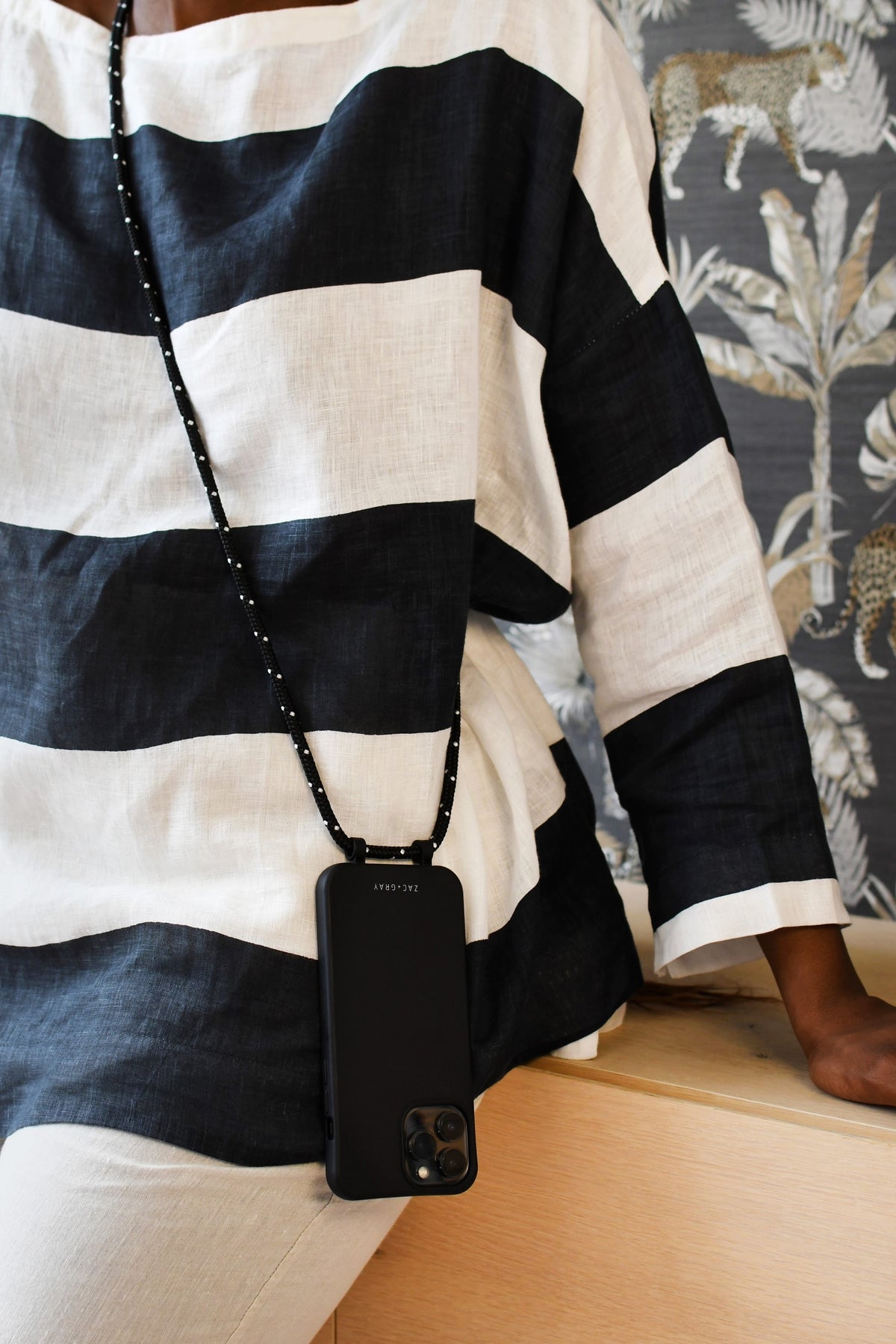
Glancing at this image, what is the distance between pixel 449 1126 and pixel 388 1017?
53mm

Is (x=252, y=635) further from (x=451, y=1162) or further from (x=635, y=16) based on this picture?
(x=635, y=16)

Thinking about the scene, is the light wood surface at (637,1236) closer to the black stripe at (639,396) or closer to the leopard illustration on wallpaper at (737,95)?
the black stripe at (639,396)

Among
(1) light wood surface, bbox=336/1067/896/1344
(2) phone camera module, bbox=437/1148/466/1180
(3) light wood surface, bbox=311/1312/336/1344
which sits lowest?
(3) light wood surface, bbox=311/1312/336/1344

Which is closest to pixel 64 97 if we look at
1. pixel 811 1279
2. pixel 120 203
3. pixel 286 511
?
pixel 120 203

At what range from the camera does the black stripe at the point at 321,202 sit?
0.55 meters

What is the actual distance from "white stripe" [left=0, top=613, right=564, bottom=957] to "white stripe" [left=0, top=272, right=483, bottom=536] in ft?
0.39

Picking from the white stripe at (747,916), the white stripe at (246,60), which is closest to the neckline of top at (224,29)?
the white stripe at (246,60)

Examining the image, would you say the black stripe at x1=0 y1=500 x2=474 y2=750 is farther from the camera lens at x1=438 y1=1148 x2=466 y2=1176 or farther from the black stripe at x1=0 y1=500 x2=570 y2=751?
the camera lens at x1=438 y1=1148 x2=466 y2=1176

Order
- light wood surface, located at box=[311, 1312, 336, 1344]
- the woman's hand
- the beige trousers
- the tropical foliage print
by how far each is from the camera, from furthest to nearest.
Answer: the tropical foliage print
light wood surface, located at box=[311, 1312, 336, 1344]
the woman's hand
the beige trousers

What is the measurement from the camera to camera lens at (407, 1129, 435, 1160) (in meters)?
0.48

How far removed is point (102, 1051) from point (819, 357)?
3.04 feet

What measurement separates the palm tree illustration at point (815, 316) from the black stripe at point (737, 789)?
0.56 m

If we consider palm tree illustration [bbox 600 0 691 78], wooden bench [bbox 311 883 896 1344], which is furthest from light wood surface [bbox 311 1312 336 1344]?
palm tree illustration [bbox 600 0 691 78]

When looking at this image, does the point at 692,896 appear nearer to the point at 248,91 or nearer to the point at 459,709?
the point at 459,709
